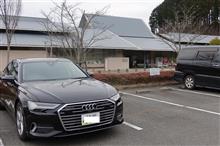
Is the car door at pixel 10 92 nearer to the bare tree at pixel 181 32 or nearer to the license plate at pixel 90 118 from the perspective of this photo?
the license plate at pixel 90 118

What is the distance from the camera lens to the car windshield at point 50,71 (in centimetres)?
622

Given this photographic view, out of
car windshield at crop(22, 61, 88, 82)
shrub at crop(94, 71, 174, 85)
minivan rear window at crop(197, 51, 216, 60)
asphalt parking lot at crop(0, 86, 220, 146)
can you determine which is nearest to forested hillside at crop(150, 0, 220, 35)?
shrub at crop(94, 71, 174, 85)

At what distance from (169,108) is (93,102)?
3.61m

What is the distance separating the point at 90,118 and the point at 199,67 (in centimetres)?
783

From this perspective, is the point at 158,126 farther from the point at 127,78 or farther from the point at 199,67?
the point at 127,78

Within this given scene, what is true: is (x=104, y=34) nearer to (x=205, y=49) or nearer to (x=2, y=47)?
(x=2, y=47)

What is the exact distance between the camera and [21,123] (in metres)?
5.43

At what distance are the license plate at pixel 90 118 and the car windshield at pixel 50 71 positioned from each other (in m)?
1.45

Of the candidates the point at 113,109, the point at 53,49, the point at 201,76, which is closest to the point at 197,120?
the point at 113,109

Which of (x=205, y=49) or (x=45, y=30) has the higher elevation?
(x=45, y=30)

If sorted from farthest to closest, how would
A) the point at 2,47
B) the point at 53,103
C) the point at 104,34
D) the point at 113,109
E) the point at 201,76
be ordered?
1. the point at 104,34
2. the point at 2,47
3. the point at 201,76
4. the point at 113,109
5. the point at 53,103

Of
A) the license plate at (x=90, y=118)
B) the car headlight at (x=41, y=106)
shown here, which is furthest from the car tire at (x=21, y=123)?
the license plate at (x=90, y=118)

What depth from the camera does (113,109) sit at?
5.32 metres

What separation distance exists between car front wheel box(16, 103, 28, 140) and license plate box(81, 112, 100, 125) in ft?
3.20
